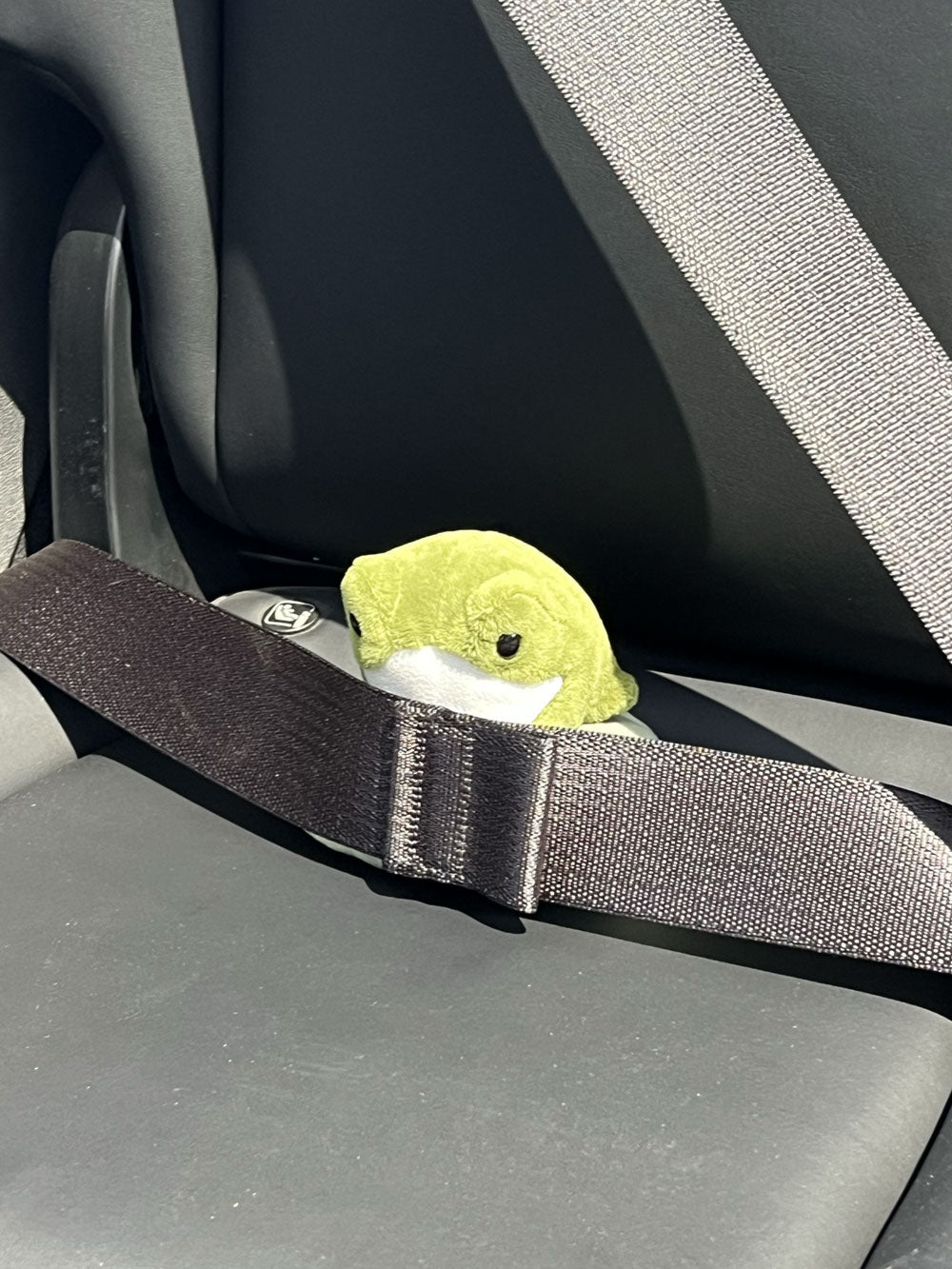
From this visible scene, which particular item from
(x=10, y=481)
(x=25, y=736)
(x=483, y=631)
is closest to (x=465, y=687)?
(x=483, y=631)

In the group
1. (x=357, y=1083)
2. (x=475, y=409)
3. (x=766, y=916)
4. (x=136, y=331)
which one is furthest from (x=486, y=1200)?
(x=136, y=331)

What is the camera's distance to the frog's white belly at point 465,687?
26.6 inches

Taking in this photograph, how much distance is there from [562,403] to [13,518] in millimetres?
440

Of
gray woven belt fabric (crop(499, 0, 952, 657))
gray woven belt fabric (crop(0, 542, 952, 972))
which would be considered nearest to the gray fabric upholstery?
gray woven belt fabric (crop(0, 542, 952, 972))

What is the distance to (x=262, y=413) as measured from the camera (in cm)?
82

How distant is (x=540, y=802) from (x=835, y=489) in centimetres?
19

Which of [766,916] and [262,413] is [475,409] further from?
[766,916]

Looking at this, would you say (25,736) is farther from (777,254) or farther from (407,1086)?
(777,254)

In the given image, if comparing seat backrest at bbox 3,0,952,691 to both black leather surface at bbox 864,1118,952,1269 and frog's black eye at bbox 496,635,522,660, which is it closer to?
frog's black eye at bbox 496,635,522,660

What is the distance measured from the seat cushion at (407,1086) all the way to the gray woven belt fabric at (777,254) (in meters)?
0.20

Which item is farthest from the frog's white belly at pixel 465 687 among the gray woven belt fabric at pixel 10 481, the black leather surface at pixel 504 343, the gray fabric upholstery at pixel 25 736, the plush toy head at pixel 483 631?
the gray woven belt fabric at pixel 10 481

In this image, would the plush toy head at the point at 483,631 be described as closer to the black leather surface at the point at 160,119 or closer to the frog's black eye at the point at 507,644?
the frog's black eye at the point at 507,644

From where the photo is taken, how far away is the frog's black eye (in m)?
0.67

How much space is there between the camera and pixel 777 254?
1.97 feet
